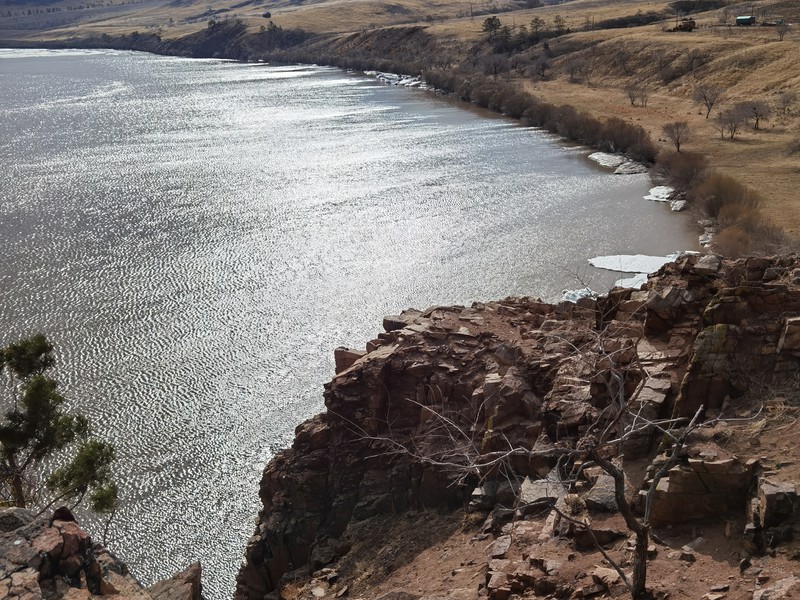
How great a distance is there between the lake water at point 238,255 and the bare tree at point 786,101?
17.2 metres

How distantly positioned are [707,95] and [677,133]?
1519cm

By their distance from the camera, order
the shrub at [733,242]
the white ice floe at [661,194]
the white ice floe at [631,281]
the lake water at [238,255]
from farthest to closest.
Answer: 1. the white ice floe at [661,194]
2. the shrub at [733,242]
3. the white ice floe at [631,281]
4. the lake water at [238,255]

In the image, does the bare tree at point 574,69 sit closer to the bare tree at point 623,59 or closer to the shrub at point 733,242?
the bare tree at point 623,59

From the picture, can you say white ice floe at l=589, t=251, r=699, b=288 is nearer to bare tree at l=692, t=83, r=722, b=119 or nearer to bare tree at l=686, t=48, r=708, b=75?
bare tree at l=692, t=83, r=722, b=119

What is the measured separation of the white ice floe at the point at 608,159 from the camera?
195 feet


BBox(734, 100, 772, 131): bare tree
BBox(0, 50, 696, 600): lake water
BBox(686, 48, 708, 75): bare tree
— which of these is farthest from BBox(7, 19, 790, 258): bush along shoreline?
BBox(686, 48, 708, 75): bare tree

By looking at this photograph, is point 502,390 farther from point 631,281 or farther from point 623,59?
point 623,59

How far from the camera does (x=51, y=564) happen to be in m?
13.6

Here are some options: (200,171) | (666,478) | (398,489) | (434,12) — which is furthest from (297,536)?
(434,12)

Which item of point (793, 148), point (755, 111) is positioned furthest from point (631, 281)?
point (755, 111)

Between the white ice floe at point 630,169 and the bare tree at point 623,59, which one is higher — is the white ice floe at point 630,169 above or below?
below

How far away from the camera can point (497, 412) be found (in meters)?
17.0

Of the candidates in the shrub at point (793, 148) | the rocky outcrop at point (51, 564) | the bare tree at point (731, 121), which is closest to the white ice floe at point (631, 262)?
the shrub at point (793, 148)

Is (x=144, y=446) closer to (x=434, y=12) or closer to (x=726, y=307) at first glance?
(x=726, y=307)
